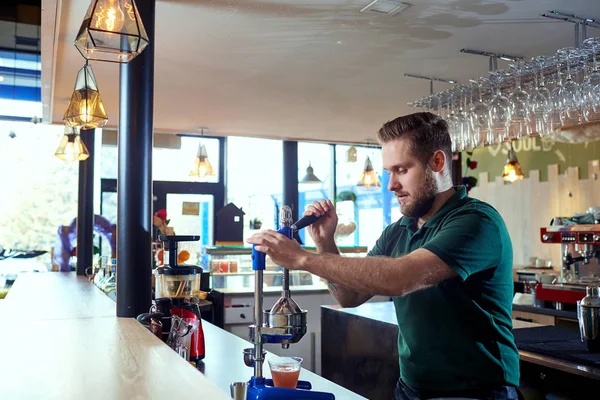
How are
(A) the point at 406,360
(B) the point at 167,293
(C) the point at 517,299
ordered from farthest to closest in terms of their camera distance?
(C) the point at 517,299, (B) the point at 167,293, (A) the point at 406,360

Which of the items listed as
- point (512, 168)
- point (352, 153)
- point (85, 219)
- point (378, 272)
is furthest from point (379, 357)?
point (352, 153)

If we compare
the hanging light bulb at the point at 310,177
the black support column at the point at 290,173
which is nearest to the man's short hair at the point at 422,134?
the hanging light bulb at the point at 310,177

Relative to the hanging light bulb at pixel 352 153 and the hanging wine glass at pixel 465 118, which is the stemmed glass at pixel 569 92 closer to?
the hanging wine glass at pixel 465 118

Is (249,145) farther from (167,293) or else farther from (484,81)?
(167,293)

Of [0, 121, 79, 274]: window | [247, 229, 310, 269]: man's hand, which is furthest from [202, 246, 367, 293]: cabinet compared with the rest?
[247, 229, 310, 269]: man's hand

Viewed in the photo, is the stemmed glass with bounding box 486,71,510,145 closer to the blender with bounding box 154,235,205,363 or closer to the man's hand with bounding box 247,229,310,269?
the blender with bounding box 154,235,205,363

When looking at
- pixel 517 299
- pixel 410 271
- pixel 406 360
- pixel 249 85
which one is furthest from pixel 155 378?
pixel 517 299

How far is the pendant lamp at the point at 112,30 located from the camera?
2.18 m

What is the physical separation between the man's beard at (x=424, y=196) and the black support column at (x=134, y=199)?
1.14 meters

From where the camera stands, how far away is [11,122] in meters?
7.93

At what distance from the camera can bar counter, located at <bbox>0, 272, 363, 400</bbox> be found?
1.15 m

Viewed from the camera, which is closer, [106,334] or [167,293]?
[106,334]

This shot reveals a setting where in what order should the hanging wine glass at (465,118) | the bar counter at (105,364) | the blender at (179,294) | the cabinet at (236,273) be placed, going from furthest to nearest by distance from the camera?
the cabinet at (236,273) < the hanging wine glass at (465,118) < the blender at (179,294) < the bar counter at (105,364)

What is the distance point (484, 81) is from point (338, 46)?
105 cm
